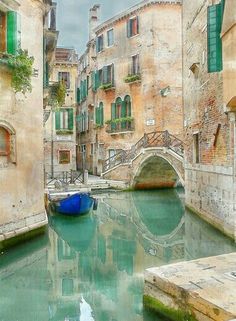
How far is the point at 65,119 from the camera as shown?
29.8 m

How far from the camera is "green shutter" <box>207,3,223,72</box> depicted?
367 inches

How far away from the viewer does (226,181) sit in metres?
10.5

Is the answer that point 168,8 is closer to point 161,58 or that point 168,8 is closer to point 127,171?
point 161,58

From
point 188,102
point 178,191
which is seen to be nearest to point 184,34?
point 188,102

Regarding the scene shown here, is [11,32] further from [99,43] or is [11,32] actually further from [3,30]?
[99,43]

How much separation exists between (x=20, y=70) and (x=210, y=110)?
5561 millimetres

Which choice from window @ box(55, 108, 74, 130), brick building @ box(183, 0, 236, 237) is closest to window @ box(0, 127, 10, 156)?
brick building @ box(183, 0, 236, 237)

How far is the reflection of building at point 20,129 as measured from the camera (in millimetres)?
9773

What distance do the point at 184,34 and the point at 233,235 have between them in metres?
8.81

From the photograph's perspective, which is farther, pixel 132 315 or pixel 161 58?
pixel 161 58

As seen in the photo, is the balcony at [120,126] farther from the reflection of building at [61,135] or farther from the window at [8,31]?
the window at [8,31]

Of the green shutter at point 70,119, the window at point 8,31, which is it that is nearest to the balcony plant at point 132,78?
the green shutter at point 70,119

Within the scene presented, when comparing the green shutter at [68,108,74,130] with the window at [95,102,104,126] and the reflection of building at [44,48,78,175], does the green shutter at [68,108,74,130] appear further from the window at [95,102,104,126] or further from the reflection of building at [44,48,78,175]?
the window at [95,102,104,126]

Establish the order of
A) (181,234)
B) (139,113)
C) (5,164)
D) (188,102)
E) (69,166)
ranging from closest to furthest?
(5,164), (181,234), (188,102), (139,113), (69,166)
